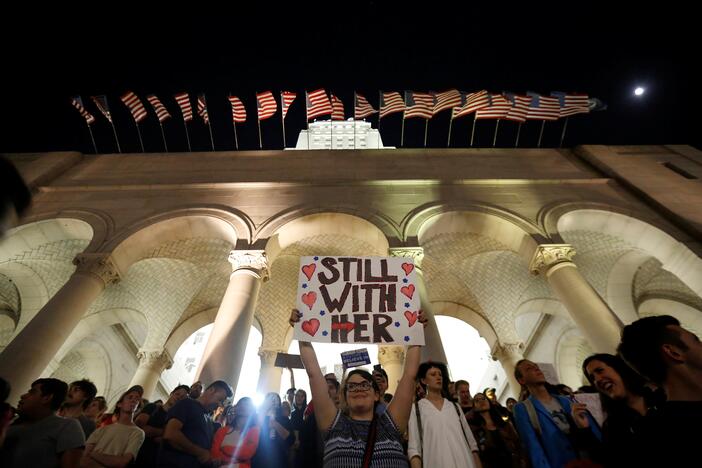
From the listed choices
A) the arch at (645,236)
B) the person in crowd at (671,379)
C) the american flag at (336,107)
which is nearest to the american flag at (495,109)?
the arch at (645,236)

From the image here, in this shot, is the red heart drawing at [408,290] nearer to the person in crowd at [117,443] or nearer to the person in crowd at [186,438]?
the person in crowd at [186,438]

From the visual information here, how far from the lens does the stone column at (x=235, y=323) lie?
6.57m

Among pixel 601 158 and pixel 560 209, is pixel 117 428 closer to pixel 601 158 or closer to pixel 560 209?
pixel 560 209

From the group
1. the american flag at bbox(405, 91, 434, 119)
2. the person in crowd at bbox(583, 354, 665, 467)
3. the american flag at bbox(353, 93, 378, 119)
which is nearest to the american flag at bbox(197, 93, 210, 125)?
the american flag at bbox(353, 93, 378, 119)

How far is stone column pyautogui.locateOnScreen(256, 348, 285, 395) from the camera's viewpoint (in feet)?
36.1

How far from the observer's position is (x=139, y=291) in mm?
12867

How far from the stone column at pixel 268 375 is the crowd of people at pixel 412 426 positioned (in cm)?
714

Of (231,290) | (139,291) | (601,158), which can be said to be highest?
(601,158)

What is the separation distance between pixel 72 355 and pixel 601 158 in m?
20.0

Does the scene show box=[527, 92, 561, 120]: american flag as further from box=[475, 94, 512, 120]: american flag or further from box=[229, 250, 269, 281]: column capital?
box=[229, 250, 269, 281]: column capital

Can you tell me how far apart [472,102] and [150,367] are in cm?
1387

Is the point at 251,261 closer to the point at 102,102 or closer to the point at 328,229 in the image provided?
the point at 328,229

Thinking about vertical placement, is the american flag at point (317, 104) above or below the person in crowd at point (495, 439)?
above

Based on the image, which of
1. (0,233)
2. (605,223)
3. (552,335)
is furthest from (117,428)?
(552,335)
